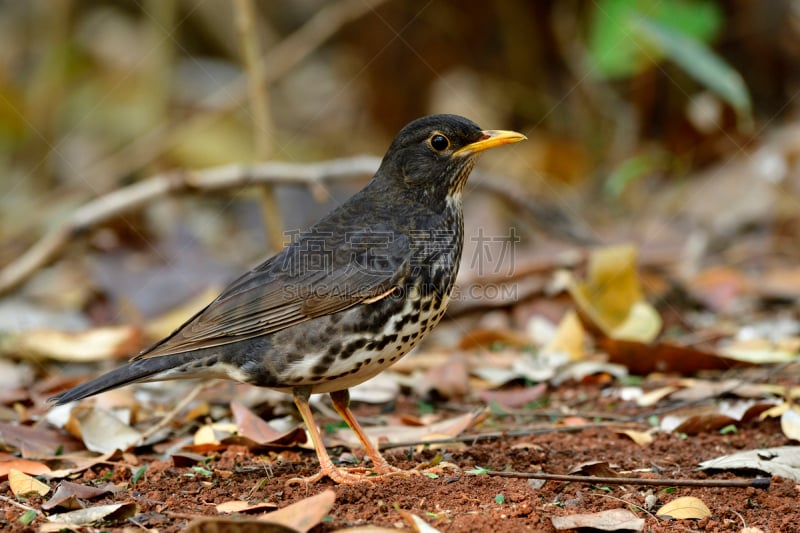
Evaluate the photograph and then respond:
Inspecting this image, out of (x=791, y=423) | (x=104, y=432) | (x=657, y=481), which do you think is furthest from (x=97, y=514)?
(x=791, y=423)

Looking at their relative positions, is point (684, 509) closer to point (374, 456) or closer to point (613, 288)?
point (374, 456)

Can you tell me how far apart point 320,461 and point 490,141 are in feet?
6.61

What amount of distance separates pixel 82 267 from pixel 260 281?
5.26m

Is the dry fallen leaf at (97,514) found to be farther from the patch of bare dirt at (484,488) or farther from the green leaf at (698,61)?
the green leaf at (698,61)

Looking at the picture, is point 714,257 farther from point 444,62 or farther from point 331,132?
point 331,132

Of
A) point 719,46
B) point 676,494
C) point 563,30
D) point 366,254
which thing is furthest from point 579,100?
point 676,494

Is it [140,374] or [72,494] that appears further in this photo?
[140,374]

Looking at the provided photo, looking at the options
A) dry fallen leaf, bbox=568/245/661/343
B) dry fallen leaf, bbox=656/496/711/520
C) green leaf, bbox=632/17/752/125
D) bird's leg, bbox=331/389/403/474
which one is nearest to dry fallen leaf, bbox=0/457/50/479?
bird's leg, bbox=331/389/403/474

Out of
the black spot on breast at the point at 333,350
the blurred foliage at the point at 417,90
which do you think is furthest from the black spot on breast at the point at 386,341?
the blurred foliage at the point at 417,90

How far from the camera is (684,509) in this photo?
377 centimetres

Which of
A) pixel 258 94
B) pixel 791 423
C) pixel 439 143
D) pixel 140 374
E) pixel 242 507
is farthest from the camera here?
pixel 258 94

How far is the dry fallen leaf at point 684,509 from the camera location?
374 cm

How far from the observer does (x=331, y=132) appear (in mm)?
13555

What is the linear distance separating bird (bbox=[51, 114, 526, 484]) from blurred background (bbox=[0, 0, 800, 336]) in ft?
8.11
